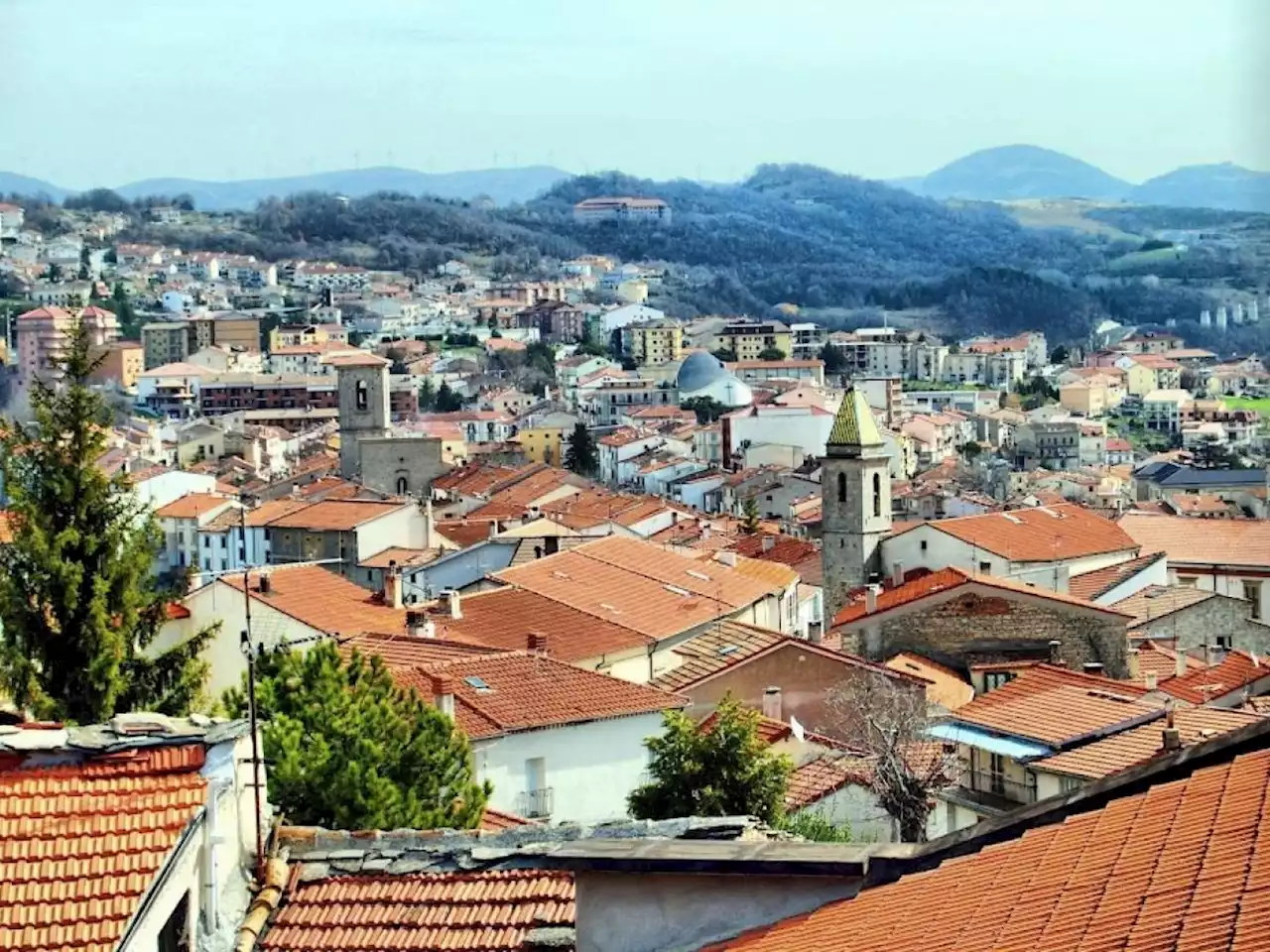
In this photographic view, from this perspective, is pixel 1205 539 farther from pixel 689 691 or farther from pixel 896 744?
pixel 896 744

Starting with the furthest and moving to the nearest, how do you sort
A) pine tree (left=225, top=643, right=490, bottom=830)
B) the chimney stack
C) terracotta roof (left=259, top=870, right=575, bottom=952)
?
the chimney stack < pine tree (left=225, top=643, right=490, bottom=830) < terracotta roof (left=259, top=870, right=575, bottom=952)

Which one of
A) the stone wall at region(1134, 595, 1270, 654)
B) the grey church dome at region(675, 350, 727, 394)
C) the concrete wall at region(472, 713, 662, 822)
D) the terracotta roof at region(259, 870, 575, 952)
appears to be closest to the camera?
the terracotta roof at region(259, 870, 575, 952)

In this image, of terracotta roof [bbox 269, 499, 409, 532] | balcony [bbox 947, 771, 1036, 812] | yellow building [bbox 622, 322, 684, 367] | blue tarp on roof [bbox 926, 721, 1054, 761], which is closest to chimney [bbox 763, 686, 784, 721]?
blue tarp on roof [bbox 926, 721, 1054, 761]

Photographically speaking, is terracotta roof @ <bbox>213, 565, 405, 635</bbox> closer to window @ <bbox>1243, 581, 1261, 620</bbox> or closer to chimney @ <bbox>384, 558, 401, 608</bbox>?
chimney @ <bbox>384, 558, 401, 608</bbox>

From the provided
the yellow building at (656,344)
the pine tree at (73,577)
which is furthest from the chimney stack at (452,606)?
the yellow building at (656,344)

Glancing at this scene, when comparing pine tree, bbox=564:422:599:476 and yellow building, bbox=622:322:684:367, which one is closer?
pine tree, bbox=564:422:599:476

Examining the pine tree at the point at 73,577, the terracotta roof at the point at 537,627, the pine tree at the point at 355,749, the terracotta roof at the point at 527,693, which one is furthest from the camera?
the terracotta roof at the point at 537,627

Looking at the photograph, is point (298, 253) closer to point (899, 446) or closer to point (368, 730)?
→ point (899, 446)

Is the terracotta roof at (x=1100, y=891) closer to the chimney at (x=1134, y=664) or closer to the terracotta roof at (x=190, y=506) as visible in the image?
the chimney at (x=1134, y=664)
